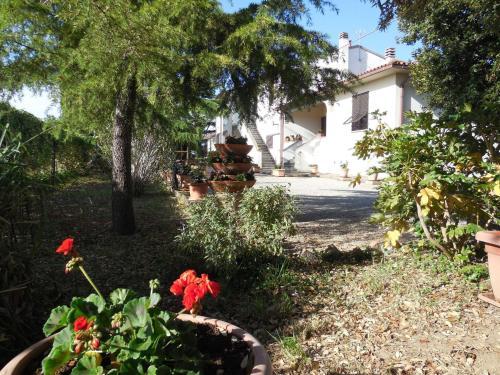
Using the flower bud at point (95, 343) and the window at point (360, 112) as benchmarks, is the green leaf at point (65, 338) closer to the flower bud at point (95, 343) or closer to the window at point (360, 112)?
the flower bud at point (95, 343)

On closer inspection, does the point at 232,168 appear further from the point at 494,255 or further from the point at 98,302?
the point at 98,302

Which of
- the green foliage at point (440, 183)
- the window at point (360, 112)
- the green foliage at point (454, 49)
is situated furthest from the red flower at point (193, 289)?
the window at point (360, 112)

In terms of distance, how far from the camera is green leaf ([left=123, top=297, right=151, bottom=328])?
137 centimetres

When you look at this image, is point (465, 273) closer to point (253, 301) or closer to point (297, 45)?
point (253, 301)

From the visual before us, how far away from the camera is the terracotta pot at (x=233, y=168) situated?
7191 mm

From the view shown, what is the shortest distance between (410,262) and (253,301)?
1.71 meters

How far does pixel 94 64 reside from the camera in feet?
13.3

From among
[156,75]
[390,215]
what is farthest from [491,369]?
[156,75]

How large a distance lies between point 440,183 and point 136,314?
9.71ft

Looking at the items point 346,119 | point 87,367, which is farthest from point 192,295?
point 346,119

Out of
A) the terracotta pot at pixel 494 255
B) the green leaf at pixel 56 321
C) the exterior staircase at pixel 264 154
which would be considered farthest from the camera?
the exterior staircase at pixel 264 154

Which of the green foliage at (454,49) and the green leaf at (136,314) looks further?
the green foliage at (454,49)

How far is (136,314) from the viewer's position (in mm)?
1381

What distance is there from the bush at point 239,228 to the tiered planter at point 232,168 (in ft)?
6.59
